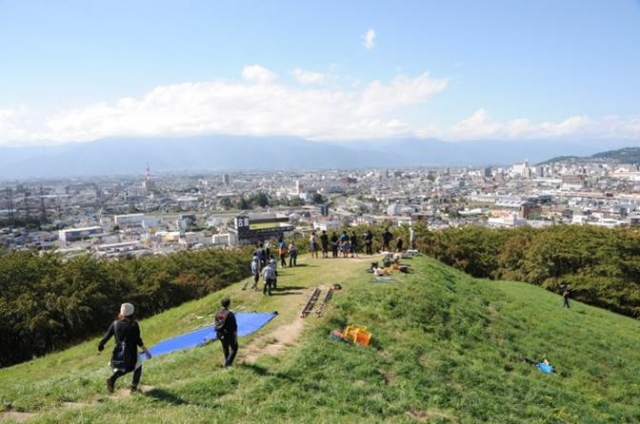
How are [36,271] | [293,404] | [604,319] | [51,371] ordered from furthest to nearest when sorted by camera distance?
[36,271]
[604,319]
[51,371]
[293,404]

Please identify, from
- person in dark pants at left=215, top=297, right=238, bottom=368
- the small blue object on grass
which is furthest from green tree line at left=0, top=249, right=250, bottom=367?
the small blue object on grass

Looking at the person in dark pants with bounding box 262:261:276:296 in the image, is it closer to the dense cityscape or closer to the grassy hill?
the grassy hill

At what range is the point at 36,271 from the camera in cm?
2130

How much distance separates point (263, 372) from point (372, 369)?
88.5 inches

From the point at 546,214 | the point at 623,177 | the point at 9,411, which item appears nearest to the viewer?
the point at 9,411

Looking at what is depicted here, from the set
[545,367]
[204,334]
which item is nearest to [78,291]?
[204,334]

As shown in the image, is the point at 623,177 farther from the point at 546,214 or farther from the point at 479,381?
the point at 479,381

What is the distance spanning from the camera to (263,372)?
28.0ft

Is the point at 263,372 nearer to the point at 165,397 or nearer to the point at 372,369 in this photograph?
the point at 165,397

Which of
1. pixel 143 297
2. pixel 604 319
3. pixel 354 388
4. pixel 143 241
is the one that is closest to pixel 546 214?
pixel 143 241

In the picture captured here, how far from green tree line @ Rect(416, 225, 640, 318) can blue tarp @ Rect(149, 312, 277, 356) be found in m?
18.6

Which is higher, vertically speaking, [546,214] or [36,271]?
[36,271]

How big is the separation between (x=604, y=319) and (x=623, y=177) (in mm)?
197784

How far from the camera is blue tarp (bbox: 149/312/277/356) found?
1098 centimetres
